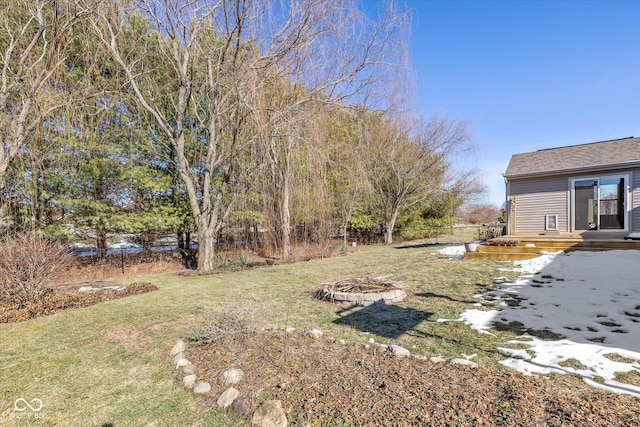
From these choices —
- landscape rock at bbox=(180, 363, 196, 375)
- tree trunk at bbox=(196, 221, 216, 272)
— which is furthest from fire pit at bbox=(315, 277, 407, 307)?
tree trunk at bbox=(196, 221, 216, 272)

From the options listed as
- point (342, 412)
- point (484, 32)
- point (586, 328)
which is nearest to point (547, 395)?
point (342, 412)

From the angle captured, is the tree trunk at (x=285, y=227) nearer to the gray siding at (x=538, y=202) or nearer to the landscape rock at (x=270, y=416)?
the landscape rock at (x=270, y=416)

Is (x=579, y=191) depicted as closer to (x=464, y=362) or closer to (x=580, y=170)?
(x=580, y=170)

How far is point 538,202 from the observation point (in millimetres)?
9305

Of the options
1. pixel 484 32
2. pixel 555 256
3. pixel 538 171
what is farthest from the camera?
pixel 538 171

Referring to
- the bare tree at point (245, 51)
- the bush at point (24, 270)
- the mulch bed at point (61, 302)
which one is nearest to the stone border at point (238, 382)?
the mulch bed at point (61, 302)

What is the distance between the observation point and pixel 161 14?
6.27 meters

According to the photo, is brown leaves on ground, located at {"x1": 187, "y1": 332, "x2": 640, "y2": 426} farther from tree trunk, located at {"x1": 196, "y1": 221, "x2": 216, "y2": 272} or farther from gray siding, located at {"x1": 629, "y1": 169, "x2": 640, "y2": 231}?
gray siding, located at {"x1": 629, "y1": 169, "x2": 640, "y2": 231}

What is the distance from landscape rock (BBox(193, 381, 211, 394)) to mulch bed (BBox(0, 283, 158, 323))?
11.1 feet

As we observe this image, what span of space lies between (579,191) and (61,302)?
40.5 feet

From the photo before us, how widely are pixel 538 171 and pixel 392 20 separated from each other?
21.7 feet

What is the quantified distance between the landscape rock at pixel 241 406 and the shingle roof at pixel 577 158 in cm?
1029

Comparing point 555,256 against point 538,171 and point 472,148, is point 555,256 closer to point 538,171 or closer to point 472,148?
point 538,171

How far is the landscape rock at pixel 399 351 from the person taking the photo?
2.47 meters
